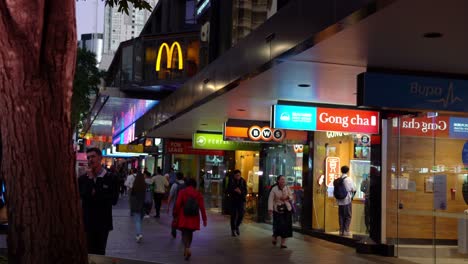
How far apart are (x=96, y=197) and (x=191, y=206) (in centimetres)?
382

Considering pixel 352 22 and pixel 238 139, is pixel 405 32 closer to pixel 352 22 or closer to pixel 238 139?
pixel 352 22

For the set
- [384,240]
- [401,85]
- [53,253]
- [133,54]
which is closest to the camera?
[53,253]

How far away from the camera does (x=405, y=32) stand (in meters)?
7.32

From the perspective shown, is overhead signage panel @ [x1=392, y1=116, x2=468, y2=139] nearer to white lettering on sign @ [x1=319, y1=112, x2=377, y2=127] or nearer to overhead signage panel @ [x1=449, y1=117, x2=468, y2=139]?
overhead signage panel @ [x1=449, y1=117, x2=468, y2=139]

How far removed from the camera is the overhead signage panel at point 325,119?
1223 centimetres

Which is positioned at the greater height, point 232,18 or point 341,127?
point 232,18

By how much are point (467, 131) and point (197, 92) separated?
6577mm

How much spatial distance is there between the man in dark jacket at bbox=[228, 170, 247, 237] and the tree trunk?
10917 millimetres

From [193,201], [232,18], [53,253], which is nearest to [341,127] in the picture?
[193,201]

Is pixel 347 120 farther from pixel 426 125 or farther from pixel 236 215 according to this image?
pixel 236 215

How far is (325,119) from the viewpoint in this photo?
12445 millimetres

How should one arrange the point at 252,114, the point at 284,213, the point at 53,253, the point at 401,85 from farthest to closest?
the point at 252,114
the point at 284,213
the point at 401,85
the point at 53,253

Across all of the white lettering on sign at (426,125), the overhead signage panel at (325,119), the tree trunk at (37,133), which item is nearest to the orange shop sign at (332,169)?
the overhead signage panel at (325,119)

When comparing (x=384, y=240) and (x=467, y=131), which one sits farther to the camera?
(x=384, y=240)
